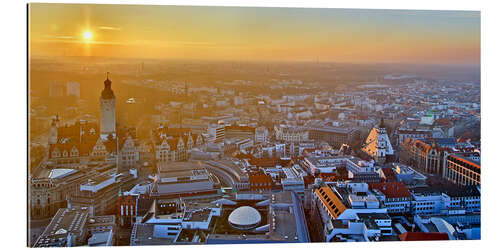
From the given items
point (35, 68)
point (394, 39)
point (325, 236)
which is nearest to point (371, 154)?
point (394, 39)

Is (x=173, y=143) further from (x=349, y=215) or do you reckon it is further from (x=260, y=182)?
(x=349, y=215)

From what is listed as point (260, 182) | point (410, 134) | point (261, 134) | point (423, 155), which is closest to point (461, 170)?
point (423, 155)

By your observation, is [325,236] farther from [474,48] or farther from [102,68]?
[102,68]

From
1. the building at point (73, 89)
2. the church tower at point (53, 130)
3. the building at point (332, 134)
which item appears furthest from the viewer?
the building at point (332, 134)

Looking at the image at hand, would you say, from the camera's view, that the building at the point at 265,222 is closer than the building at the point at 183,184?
Yes

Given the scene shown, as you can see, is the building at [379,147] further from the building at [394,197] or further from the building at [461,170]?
the building at [394,197]

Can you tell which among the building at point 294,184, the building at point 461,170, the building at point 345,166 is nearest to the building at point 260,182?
the building at point 294,184
